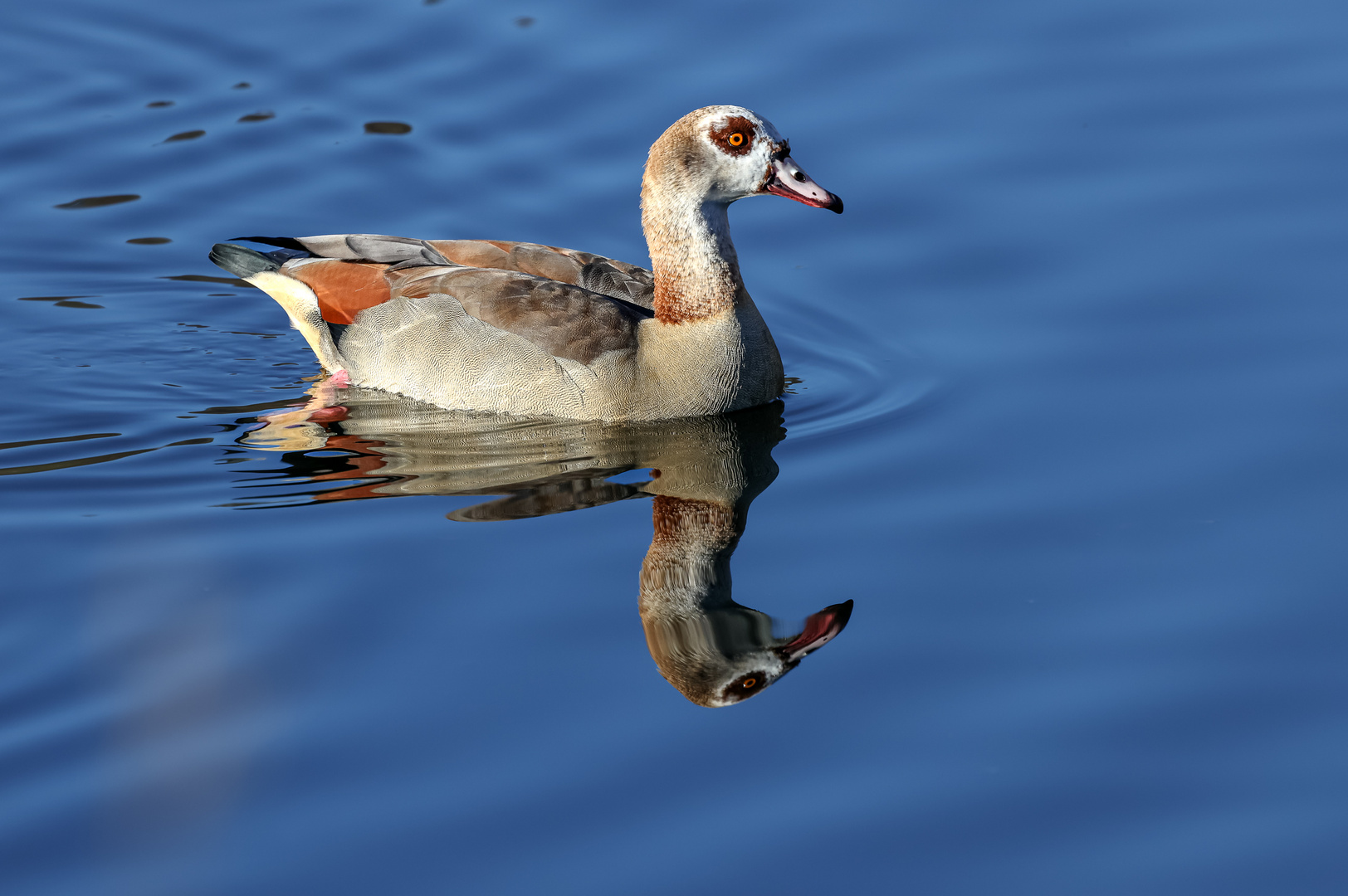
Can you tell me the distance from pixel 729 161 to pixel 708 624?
297 centimetres

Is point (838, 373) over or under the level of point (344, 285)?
under

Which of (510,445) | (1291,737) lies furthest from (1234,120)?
(1291,737)

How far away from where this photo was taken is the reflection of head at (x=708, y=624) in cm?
601

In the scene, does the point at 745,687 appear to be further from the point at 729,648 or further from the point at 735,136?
the point at 735,136

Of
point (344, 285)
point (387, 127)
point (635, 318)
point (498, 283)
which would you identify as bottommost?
point (635, 318)

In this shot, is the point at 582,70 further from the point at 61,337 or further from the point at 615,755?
the point at 615,755

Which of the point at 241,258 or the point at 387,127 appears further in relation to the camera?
the point at 387,127

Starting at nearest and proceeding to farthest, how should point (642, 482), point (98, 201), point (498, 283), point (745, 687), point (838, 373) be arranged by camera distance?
1. point (745, 687)
2. point (642, 482)
3. point (498, 283)
4. point (838, 373)
5. point (98, 201)

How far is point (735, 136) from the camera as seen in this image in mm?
8359

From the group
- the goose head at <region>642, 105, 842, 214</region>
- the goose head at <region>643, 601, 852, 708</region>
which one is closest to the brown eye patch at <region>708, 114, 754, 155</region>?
the goose head at <region>642, 105, 842, 214</region>

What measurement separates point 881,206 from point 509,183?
2663 mm

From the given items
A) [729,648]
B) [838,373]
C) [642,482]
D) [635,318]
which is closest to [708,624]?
[729,648]

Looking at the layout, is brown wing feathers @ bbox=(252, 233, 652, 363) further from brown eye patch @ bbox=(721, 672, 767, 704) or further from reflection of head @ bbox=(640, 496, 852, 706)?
brown eye patch @ bbox=(721, 672, 767, 704)

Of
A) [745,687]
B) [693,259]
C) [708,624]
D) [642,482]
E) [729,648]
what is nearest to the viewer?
[745,687]
